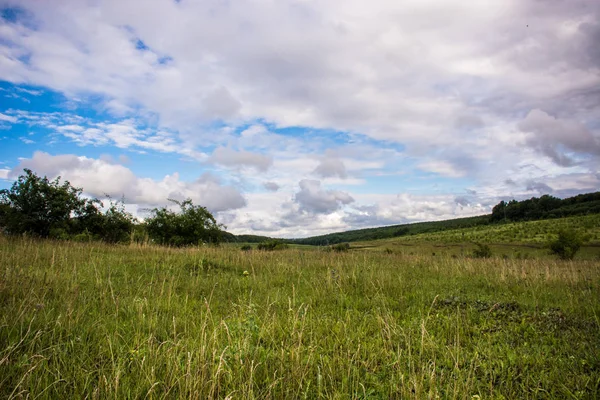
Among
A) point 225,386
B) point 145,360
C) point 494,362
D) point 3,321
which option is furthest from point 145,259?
point 494,362

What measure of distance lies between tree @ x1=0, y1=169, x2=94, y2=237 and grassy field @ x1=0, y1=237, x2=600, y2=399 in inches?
367

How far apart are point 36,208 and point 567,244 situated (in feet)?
145

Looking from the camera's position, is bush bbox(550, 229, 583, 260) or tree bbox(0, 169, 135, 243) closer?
tree bbox(0, 169, 135, 243)

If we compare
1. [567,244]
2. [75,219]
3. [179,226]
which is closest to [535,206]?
[567,244]

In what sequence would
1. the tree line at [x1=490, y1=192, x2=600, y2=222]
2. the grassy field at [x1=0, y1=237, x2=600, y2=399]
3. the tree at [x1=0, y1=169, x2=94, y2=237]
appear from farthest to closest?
the tree line at [x1=490, y1=192, x2=600, y2=222] < the tree at [x1=0, y1=169, x2=94, y2=237] < the grassy field at [x1=0, y1=237, x2=600, y2=399]

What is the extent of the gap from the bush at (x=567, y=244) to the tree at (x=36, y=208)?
41594mm

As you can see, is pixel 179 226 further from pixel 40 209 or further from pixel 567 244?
pixel 567 244

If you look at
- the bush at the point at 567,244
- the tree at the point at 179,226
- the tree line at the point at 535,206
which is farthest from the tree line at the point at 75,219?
the tree line at the point at 535,206

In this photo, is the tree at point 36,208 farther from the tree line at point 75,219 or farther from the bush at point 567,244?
the bush at point 567,244

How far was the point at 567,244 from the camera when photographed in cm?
3125

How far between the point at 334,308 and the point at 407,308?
1.48 m

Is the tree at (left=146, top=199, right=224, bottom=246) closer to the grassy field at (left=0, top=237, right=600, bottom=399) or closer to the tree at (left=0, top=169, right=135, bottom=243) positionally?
the tree at (left=0, top=169, right=135, bottom=243)

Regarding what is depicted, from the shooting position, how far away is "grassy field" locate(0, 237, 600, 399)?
3.02 meters

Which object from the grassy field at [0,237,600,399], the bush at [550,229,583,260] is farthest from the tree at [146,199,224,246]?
the bush at [550,229,583,260]
